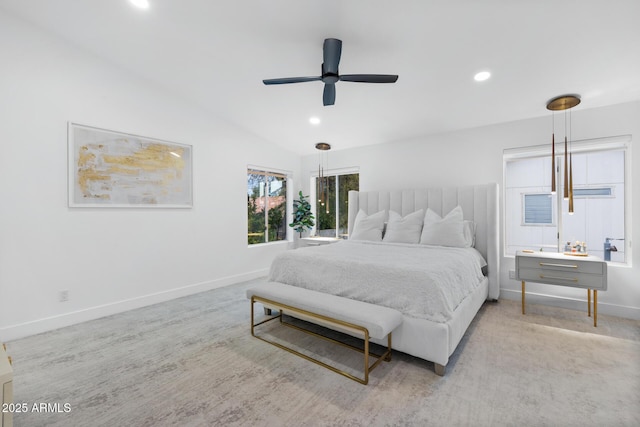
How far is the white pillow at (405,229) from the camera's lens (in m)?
3.94

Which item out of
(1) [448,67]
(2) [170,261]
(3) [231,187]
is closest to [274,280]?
(2) [170,261]

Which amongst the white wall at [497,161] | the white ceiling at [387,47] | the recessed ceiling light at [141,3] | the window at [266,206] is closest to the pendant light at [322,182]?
the white wall at [497,161]

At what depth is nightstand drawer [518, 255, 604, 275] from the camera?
2859 millimetres

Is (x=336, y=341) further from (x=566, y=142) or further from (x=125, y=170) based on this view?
(x=566, y=142)

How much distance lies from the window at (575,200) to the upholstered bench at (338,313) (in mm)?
2887

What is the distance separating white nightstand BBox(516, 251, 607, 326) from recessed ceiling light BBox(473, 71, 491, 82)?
1994 millimetres

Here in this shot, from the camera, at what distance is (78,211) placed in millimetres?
3137

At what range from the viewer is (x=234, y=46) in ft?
9.54

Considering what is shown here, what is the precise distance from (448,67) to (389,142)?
2094 mm

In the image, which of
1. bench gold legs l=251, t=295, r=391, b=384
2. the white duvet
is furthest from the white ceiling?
bench gold legs l=251, t=295, r=391, b=384

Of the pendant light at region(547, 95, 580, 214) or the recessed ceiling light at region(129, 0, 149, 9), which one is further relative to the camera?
the pendant light at region(547, 95, 580, 214)

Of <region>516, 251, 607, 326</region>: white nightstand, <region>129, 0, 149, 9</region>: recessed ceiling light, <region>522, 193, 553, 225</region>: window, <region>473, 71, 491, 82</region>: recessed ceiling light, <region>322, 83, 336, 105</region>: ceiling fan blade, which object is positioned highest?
<region>129, 0, 149, 9</region>: recessed ceiling light

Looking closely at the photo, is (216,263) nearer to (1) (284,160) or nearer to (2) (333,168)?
(1) (284,160)

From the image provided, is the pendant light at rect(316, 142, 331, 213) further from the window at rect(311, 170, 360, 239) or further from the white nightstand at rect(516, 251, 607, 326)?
the white nightstand at rect(516, 251, 607, 326)
